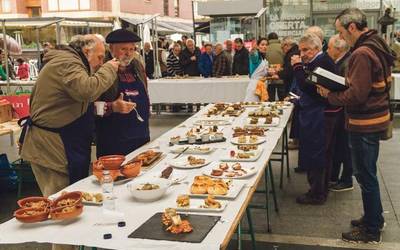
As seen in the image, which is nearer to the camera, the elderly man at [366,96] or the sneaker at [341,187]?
the elderly man at [366,96]

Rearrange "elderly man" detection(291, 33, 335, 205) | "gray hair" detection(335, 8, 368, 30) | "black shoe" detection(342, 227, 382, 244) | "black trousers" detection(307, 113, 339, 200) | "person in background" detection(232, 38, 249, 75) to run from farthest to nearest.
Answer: "person in background" detection(232, 38, 249, 75)
"black trousers" detection(307, 113, 339, 200)
"elderly man" detection(291, 33, 335, 205)
"black shoe" detection(342, 227, 382, 244)
"gray hair" detection(335, 8, 368, 30)

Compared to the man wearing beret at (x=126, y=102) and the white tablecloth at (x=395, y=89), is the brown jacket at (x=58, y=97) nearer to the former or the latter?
the man wearing beret at (x=126, y=102)

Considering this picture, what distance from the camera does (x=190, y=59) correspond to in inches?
425

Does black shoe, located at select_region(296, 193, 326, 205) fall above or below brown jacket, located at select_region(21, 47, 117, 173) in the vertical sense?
below

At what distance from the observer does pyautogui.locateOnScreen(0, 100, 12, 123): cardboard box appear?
17.6 feet

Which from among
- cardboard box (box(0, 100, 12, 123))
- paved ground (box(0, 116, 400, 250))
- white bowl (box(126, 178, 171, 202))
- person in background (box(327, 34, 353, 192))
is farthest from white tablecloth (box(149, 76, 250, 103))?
white bowl (box(126, 178, 171, 202))

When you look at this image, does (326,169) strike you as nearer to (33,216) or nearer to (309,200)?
(309,200)

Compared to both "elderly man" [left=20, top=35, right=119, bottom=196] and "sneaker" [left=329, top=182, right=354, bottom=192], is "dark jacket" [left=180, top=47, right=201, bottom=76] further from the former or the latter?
"elderly man" [left=20, top=35, right=119, bottom=196]

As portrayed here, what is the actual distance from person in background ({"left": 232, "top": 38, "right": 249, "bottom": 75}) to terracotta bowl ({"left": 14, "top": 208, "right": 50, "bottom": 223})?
8453 millimetres

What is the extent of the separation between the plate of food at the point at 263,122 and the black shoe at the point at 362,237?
108 centimetres

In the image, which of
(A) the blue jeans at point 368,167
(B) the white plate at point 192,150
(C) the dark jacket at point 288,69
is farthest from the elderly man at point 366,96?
(C) the dark jacket at point 288,69

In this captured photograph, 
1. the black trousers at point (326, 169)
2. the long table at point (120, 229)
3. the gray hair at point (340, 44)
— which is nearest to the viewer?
the long table at point (120, 229)

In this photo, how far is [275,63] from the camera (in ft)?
29.3

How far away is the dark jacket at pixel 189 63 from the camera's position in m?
10.8
